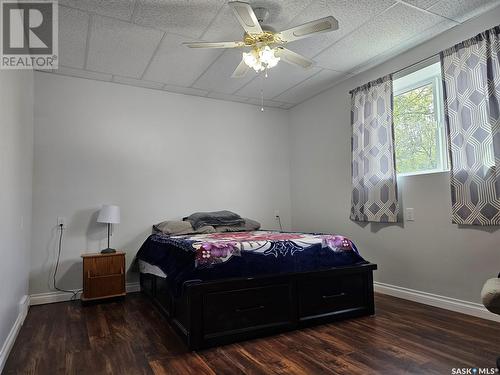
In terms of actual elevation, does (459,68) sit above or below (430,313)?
above

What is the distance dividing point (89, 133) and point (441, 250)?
13.1ft

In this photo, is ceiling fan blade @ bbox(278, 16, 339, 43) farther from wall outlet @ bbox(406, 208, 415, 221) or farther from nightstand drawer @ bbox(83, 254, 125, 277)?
nightstand drawer @ bbox(83, 254, 125, 277)

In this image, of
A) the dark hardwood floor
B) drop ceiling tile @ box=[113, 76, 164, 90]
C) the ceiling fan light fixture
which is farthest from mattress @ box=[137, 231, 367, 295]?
Result: drop ceiling tile @ box=[113, 76, 164, 90]

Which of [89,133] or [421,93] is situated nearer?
[421,93]

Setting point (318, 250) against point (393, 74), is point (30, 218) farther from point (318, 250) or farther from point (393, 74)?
point (393, 74)

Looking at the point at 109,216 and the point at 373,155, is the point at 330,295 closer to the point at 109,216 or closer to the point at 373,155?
the point at 373,155

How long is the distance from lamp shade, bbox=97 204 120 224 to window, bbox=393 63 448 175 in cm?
312

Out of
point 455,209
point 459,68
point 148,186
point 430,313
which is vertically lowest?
point 430,313

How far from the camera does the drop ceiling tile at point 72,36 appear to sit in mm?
2525

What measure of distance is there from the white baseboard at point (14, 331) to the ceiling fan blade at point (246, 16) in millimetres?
2576

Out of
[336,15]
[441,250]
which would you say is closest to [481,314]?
[441,250]

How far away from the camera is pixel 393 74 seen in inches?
132

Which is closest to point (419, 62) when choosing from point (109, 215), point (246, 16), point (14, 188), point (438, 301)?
point (246, 16)

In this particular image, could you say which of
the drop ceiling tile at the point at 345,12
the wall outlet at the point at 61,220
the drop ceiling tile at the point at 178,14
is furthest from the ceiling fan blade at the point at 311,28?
the wall outlet at the point at 61,220
